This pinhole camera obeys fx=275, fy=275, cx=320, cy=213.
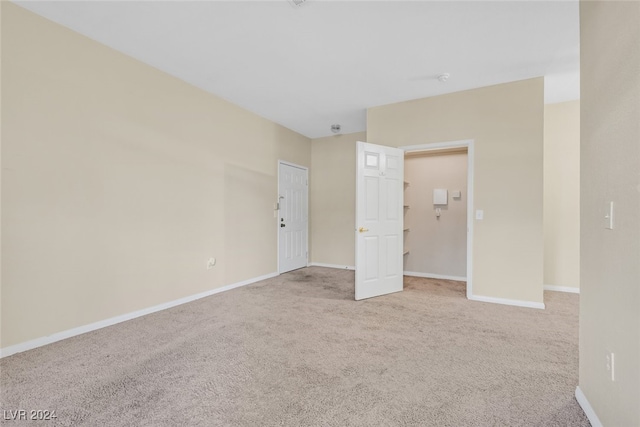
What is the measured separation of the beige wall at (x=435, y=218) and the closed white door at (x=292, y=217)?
2.04 m

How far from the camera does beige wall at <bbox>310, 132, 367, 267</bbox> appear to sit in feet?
18.2

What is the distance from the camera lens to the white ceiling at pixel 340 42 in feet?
7.30

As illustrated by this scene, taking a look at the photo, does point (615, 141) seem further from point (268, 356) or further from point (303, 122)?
point (303, 122)

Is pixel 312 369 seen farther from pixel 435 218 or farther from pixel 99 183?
pixel 435 218

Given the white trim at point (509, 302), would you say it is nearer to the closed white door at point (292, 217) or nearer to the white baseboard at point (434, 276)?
the white baseboard at point (434, 276)

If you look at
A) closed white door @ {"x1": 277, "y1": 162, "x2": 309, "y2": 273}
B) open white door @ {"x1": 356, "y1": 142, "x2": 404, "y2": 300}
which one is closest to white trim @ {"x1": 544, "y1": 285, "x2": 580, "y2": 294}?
open white door @ {"x1": 356, "y1": 142, "x2": 404, "y2": 300}

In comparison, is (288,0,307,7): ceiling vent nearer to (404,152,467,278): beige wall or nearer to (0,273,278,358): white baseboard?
(0,273,278,358): white baseboard

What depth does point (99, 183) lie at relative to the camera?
2.67m

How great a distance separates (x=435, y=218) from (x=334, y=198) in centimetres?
199

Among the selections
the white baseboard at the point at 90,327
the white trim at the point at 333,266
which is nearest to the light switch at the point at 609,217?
the white baseboard at the point at 90,327

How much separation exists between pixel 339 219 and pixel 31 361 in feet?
14.9

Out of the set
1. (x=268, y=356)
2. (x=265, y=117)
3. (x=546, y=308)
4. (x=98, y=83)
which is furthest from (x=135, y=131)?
(x=546, y=308)

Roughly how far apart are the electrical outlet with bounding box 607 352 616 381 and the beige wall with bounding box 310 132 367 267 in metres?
4.22

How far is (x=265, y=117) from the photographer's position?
4.72 m
